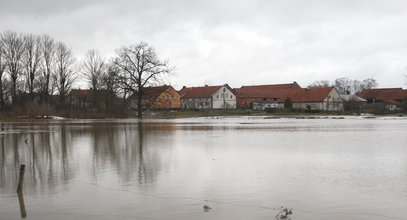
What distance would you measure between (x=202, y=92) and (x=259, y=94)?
64.6 feet

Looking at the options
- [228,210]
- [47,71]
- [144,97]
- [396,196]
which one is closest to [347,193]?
[396,196]

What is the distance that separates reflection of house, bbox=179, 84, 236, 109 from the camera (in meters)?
112

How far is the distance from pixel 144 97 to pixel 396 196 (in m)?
54.4

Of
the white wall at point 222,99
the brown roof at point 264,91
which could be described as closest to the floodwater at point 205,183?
the white wall at point 222,99

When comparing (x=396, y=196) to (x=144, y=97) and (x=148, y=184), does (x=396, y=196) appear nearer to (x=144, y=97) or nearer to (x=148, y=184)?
(x=148, y=184)

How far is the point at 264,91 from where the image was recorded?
13088 cm

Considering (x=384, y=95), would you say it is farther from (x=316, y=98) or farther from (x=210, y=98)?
(x=210, y=98)

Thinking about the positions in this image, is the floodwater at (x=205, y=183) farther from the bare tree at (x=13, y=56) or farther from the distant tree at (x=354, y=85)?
the distant tree at (x=354, y=85)

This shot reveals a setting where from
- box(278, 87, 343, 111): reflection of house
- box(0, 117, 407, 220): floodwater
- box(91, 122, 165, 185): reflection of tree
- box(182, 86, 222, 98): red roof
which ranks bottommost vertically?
box(0, 117, 407, 220): floodwater

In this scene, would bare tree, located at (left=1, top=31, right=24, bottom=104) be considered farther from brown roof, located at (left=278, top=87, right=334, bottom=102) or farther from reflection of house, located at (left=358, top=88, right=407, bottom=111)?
reflection of house, located at (left=358, top=88, right=407, bottom=111)

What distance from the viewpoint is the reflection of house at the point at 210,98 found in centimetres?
11236

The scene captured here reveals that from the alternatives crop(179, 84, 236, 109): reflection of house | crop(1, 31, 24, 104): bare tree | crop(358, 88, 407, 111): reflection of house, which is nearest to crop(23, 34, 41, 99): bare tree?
crop(1, 31, 24, 104): bare tree

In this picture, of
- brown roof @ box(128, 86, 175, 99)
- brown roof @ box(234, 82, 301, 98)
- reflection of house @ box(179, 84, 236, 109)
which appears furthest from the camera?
brown roof @ box(234, 82, 301, 98)

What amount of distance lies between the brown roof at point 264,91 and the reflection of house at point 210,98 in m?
8.81
